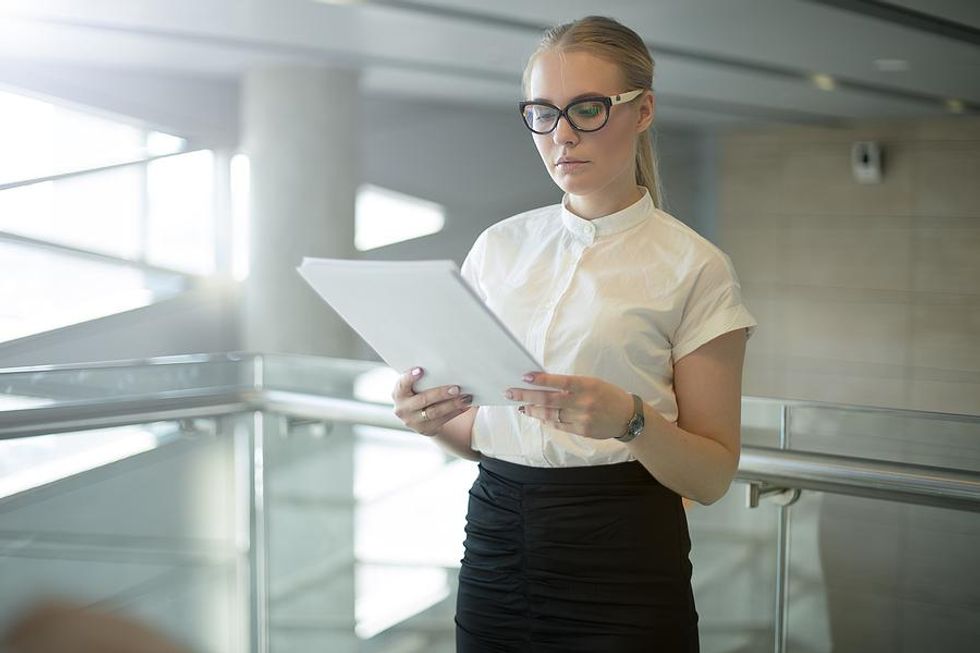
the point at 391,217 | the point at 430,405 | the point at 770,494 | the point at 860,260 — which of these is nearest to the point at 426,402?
the point at 430,405

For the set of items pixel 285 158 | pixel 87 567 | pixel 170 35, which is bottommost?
pixel 87 567

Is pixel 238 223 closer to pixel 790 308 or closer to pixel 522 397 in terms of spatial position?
pixel 790 308

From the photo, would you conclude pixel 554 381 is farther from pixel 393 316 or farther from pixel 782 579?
pixel 782 579

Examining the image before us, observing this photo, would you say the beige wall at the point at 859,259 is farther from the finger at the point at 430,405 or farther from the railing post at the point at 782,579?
the finger at the point at 430,405

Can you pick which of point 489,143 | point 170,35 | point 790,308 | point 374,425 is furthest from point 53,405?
point 790,308

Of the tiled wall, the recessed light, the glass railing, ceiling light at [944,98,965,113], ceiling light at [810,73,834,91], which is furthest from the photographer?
the tiled wall

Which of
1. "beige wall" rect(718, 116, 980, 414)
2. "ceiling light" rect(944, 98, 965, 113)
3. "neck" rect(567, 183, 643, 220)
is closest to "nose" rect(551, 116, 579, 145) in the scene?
"neck" rect(567, 183, 643, 220)

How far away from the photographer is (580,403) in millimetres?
1301

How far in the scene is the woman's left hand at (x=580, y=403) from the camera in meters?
1.29

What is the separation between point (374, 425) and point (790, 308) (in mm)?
8935

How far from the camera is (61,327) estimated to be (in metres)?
7.74

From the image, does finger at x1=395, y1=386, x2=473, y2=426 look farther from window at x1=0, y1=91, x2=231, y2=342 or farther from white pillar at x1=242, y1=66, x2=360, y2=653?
window at x1=0, y1=91, x2=231, y2=342

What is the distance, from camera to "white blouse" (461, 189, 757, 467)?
1.44m

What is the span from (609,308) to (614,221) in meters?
0.15
